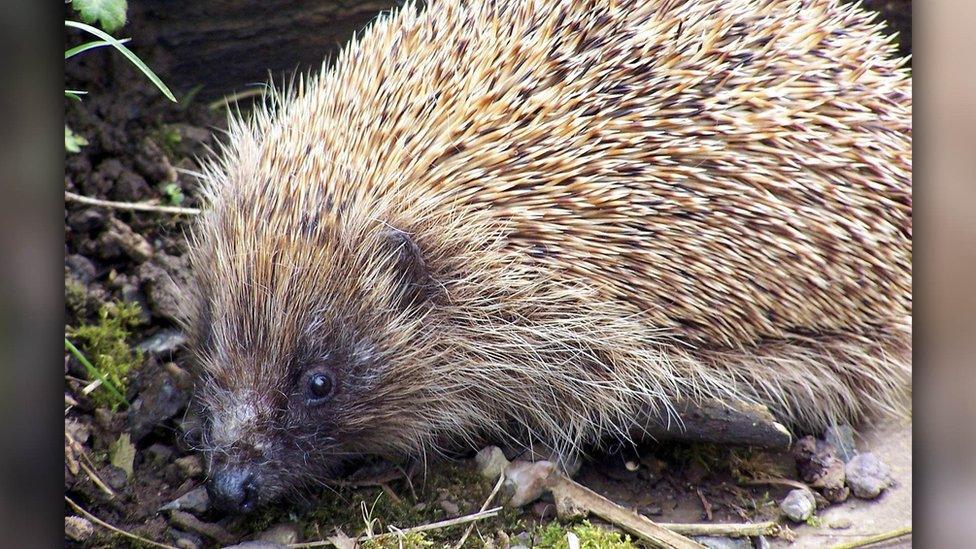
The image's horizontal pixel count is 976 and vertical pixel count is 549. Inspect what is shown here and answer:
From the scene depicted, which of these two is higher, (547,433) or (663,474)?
(547,433)

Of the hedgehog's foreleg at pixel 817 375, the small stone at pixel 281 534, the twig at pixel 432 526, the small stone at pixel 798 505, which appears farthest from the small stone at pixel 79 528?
the small stone at pixel 798 505

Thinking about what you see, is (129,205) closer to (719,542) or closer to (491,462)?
(491,462)

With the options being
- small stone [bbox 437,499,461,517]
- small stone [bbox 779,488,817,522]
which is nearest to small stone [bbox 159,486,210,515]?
small stone [bbox 437,499,461,517]

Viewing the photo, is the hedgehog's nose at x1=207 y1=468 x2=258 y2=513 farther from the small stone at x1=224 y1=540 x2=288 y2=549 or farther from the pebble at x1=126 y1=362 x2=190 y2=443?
the pebble at x1=126 y1=362 x2=190 y2=443

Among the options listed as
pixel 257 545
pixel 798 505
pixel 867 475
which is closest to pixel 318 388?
pixel 257 545
